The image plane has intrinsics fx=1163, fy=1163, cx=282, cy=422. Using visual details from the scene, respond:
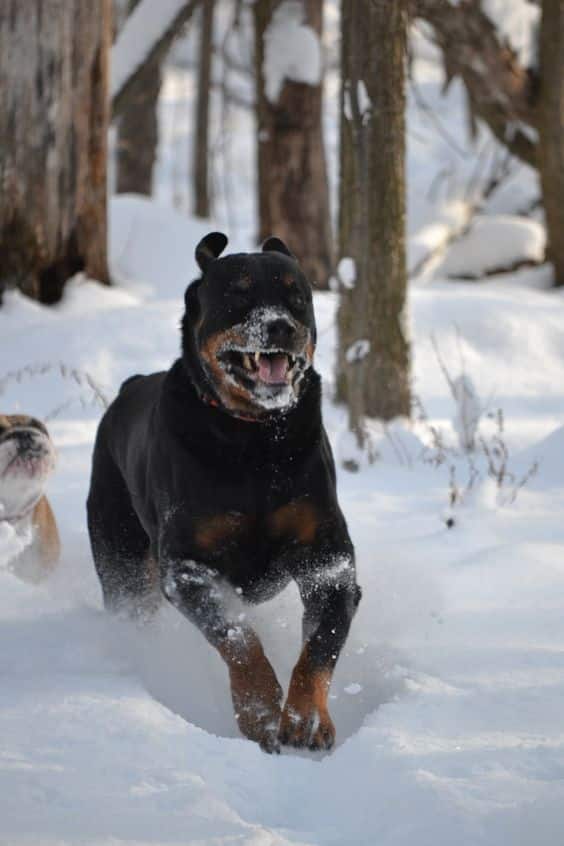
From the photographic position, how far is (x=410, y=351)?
7062 millimetres

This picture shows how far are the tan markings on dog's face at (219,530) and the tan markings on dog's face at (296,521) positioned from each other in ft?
0.31

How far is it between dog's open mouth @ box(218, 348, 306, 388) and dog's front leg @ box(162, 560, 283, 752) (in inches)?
24.4

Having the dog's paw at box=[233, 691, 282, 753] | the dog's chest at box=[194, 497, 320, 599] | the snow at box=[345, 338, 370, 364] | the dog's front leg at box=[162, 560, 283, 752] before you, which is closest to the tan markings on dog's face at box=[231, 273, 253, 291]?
the dog's chest at box=[194, 497, 320, 599]

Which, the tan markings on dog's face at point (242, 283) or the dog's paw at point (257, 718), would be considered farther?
the tan markings on dog's face at point (242, 283)

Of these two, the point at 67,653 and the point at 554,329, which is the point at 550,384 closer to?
the point at 554,329

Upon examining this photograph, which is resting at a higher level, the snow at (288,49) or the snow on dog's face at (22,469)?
the snow at (288,49)

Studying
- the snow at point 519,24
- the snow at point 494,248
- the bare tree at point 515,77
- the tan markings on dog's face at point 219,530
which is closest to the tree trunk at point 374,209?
the tan markings on dog's face at point 219,530

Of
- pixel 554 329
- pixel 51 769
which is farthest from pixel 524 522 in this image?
pixel 554 329

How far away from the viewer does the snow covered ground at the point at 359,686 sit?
2.76 m

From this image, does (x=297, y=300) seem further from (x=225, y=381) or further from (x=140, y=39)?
(x=140, y=39)

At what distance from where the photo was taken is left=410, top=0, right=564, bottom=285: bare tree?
406 inches

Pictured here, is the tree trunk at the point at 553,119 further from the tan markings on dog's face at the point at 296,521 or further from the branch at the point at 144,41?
the tan markings on dog's face at the point at 296,521

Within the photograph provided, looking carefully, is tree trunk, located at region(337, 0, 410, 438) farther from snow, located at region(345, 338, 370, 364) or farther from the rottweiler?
the rottweiler

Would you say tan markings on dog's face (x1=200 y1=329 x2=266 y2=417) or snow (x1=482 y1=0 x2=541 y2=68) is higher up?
snow (x1=482 y1=0 x2=541 y2=68)
